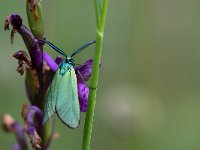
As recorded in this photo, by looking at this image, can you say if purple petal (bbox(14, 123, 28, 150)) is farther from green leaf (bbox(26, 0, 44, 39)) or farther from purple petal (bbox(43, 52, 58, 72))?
green leaf (bbox(26, 0, 44, 39))

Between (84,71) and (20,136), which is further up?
(84,71)

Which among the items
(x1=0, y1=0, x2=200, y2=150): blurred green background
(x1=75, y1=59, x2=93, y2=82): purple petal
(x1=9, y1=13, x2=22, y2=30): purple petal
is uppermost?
(x1=9, y1=13, x2=22, y2=30): purple petal

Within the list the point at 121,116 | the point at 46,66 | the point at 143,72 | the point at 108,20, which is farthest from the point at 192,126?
the point at 46,66

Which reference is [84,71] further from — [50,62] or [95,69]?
[95,69]

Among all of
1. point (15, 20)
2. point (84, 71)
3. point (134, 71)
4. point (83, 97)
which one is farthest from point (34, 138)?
point (134, 71)

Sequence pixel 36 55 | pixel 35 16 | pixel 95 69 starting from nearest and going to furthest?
1. pixel 95 69
2. pixel 35 16
3. pixel 36 55

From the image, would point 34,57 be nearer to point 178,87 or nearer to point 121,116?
point 121,116

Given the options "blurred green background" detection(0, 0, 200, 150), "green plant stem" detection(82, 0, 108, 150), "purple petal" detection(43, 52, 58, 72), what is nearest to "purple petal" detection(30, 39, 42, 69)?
"purple petal" detection(43, 52, 58, 72)
